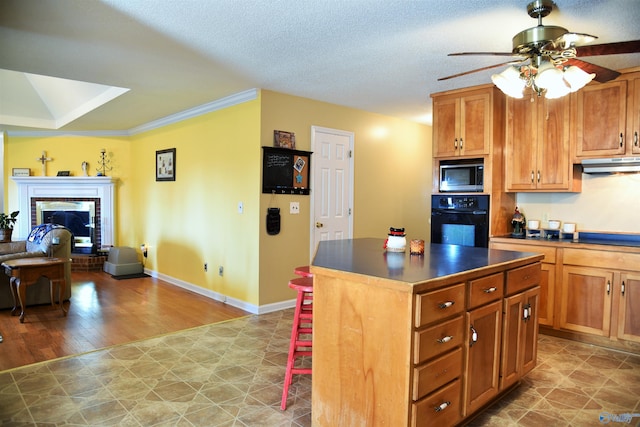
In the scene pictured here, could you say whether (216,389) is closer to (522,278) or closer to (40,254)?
(522,278)

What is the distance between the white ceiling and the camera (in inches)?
97.1

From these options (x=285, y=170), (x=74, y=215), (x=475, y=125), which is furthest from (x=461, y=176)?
(x=74, y=215)

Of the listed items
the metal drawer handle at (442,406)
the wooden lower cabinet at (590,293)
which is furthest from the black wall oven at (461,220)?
the metal drawer handle at (442,406)

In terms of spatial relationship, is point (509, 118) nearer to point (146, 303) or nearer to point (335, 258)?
point (335, 258)

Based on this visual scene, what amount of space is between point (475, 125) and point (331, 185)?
5.70ft

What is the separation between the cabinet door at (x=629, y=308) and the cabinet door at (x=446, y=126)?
1.84 meters

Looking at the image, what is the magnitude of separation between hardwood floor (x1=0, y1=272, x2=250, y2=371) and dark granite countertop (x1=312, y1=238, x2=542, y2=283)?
1985 millimetres

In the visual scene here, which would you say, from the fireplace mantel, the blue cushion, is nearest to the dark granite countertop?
the blue cushion

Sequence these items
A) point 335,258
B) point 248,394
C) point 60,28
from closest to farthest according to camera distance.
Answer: point 335,258 < point 248,394 < point 60,28

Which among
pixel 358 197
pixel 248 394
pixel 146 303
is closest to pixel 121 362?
pixel 248 394

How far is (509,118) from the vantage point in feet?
13.4

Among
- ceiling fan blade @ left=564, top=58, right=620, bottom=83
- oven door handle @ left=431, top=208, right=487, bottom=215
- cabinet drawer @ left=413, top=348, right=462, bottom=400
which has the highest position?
ceiling fan blade @ left=564, top=58, right=620, bottom=83

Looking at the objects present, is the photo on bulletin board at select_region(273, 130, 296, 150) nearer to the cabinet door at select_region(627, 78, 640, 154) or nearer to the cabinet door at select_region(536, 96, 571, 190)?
the cabinet door at select_region(536, 96, 571, 190)

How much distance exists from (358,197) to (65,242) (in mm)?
3434
